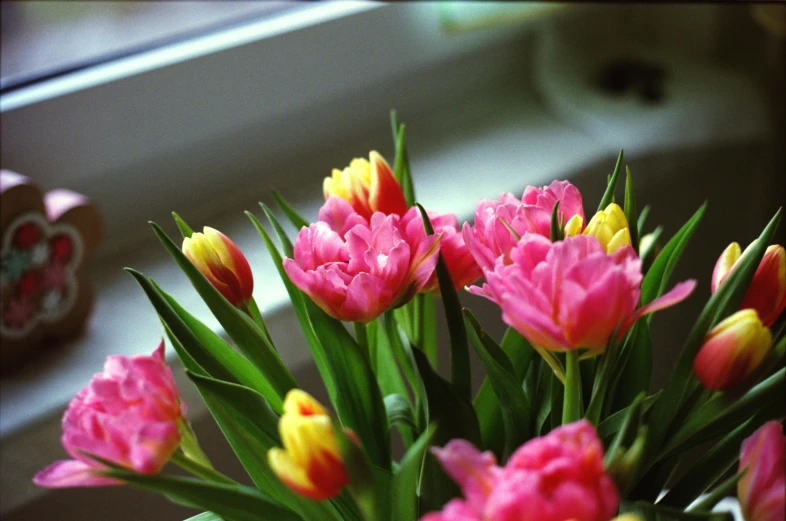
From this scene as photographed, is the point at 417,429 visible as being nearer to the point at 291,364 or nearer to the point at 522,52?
the point at 291,364

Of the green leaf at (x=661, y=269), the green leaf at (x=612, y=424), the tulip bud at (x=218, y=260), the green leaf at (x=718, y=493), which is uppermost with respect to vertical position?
the tulip bud at (x=218, y=260)

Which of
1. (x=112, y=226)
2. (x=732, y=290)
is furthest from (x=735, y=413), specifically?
(x=112, y=226)

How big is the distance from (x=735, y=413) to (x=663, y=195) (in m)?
0.86

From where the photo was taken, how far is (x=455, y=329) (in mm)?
372

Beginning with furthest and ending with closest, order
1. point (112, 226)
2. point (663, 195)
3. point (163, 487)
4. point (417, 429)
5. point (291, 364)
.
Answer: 1. point (663, 195)
2. point (112, 226)
3. point (291, 364)
4. point (417, 429)
5. point (163, 487)

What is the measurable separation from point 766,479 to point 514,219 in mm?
129

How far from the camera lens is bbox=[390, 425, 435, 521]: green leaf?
283 mm

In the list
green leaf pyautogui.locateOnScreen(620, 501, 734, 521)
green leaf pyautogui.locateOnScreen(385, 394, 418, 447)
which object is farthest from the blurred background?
green leaf pyautogui.locateOnScreen(620, 501, 734, 521)

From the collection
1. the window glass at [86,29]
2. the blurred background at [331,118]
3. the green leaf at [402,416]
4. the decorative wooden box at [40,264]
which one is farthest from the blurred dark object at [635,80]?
the green leaf at [402,416]

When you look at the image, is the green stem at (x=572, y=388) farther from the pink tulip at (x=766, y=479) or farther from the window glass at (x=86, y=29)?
the window glass at (x=86, y=29)

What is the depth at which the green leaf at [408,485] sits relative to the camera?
0.28 m

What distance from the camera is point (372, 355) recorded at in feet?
1.44

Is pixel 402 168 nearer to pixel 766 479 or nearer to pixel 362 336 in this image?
pixel 362 336

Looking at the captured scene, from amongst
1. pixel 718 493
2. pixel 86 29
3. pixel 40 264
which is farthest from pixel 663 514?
pixel 86 29
